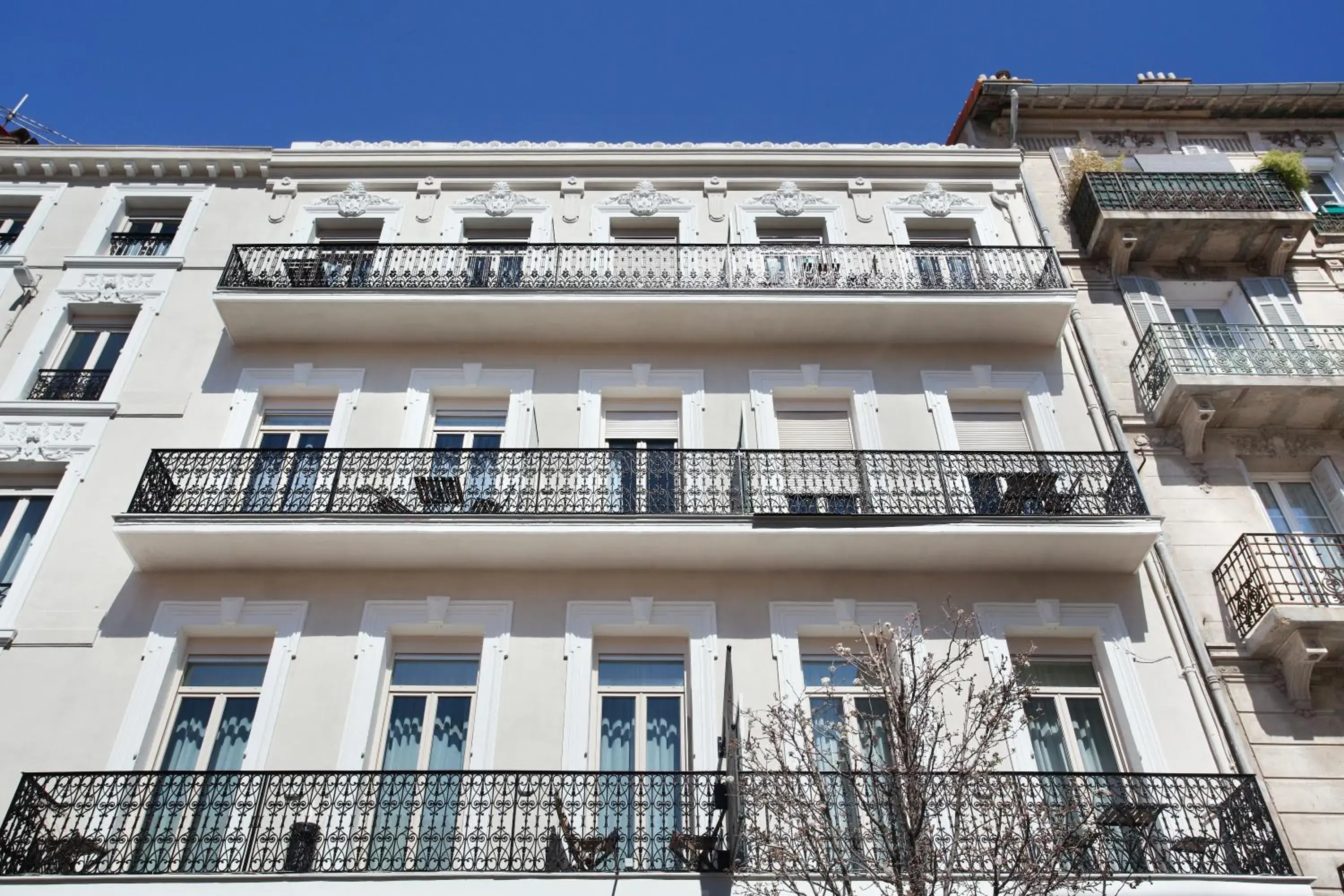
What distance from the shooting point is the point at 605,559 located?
Answer: 1138cm

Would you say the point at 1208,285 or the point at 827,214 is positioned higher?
the point at 827,214

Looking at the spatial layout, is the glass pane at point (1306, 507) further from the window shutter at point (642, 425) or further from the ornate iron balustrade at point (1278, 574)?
the window shutter at point (642, 425)

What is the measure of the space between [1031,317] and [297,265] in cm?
1003

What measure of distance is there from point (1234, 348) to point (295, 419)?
40.5ft

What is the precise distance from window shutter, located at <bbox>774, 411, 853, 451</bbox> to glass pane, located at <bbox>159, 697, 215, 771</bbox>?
735 centimetres

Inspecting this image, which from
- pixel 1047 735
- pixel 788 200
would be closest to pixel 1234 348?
pixel 1047 735

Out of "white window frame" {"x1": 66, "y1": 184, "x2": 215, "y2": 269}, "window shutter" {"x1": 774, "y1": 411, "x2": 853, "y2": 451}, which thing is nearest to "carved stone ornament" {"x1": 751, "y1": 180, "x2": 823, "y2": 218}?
"window shutter" {"x1": 774, "y1": 411, "x2": 853, "y2": 451}

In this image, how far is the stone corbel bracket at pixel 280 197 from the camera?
15.5m

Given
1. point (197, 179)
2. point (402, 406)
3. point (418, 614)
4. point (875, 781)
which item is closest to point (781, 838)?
point (875, 781)

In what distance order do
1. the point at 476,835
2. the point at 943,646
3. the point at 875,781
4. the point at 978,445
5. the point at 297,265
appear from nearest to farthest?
the point at 875,781
the point at 476,835
the point at 943,646
the point at 978,445
the point at 297,265

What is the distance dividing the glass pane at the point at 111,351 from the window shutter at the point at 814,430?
907 centimetres

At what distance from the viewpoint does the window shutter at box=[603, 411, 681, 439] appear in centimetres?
1316

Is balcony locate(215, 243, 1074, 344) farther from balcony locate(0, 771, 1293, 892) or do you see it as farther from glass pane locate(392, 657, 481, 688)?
balcony locate(0, 771, 1293, 892)

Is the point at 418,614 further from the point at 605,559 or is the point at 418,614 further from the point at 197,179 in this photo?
the point at 197,179
